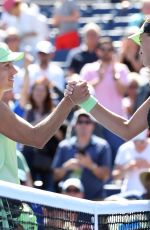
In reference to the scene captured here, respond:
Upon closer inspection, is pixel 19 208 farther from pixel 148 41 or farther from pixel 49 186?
pixel 49 186

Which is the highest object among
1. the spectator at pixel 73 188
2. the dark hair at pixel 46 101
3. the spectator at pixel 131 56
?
Answer: the spectator at pixel 131 56

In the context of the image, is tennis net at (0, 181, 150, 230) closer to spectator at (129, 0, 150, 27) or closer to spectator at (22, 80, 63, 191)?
spectator at (22, 80, 63, 191)

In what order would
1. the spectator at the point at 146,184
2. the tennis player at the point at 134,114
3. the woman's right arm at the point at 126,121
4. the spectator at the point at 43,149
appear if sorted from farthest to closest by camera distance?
1. the spectator at the point at 43,149
2. the spectator at the point at 146,184
3. the woman's right arm at the point at 126,121
4. the tennis player at the point at 134,114

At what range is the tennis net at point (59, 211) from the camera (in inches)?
152

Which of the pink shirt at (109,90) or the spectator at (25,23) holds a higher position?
the spectator at (25,23)

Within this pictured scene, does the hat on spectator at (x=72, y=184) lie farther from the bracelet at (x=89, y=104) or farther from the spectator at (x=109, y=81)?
the bracelet at (x=89, y=104)

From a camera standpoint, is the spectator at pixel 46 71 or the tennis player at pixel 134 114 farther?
the spectator at pixel 46 71

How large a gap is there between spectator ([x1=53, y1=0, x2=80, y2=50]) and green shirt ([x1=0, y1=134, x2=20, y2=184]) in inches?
360

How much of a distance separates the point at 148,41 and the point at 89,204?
A: 1144 millimetres

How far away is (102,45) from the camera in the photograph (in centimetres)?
1080

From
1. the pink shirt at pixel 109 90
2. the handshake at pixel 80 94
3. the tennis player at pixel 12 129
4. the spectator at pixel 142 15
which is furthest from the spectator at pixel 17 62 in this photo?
the tennis player at pixel 12 129

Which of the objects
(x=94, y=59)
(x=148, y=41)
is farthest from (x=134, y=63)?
(x=148, y=41)

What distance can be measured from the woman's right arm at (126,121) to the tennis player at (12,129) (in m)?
0.30

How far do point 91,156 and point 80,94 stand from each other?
4.05 m
